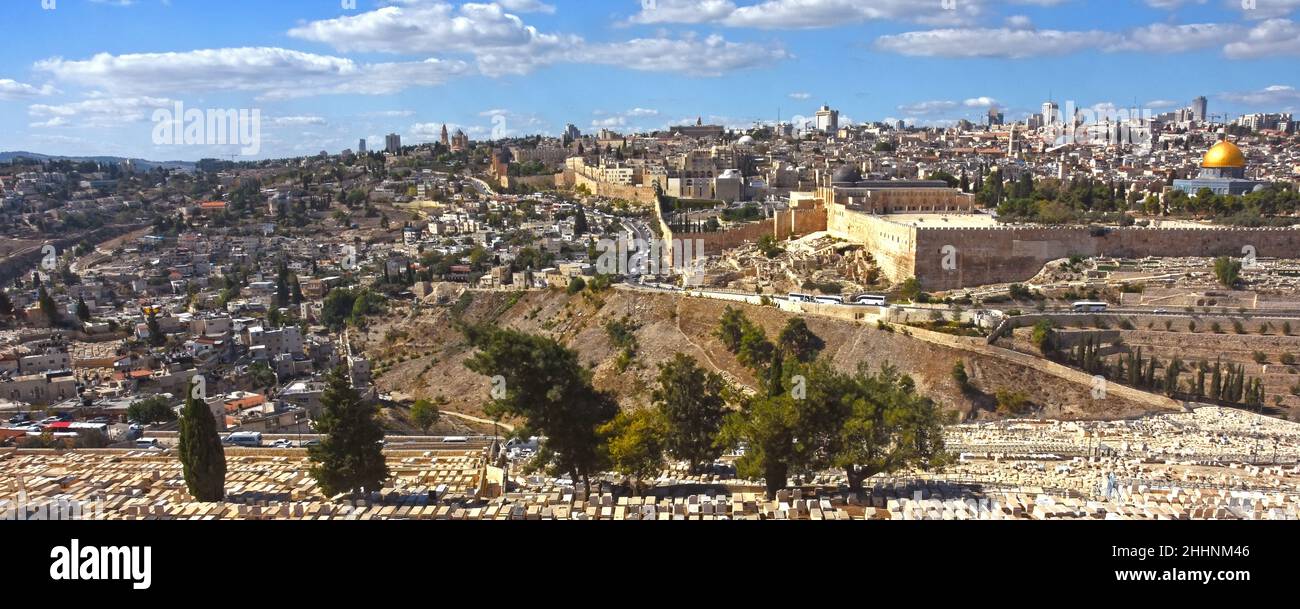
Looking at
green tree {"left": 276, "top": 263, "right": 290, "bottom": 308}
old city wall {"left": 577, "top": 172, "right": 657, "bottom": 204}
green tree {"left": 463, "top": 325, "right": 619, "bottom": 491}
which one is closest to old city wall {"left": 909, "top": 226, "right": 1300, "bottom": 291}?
green tree {"left": 463, "top": 325, "right": 619, "bottom": 491}

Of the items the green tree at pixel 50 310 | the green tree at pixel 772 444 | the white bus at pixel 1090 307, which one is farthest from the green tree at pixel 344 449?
the green tree at pixel 50 310

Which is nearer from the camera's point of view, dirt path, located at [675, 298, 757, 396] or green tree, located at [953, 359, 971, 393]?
green tree, located at [953, 359, 971, 393]

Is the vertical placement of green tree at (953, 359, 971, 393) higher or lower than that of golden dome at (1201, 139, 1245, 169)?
lower

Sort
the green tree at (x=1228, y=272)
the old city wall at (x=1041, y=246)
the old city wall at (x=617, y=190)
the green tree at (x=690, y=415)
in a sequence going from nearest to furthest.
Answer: the green tree at (x=690, y=415) < the green tree at (x=1228, y=272) < the old city wall at (x=1041, y=246) < the old city wall at (x=617, y=190)

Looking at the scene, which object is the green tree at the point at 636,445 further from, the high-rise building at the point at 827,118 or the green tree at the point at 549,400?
the high-rise building at the point at 827,118

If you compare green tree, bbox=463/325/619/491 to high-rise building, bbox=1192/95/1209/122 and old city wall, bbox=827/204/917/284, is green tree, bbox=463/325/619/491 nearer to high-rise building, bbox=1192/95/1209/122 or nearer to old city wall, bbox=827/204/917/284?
old city wall, bbox=827/204/917/284

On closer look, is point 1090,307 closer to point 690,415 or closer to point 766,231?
point 766,231

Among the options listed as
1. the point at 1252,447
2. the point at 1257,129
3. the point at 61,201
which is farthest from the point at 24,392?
the point at 1257,129
